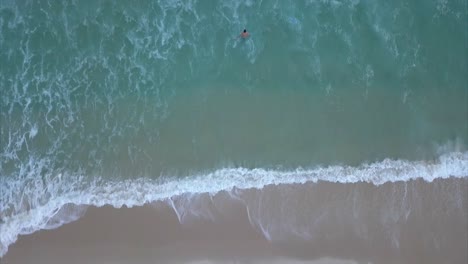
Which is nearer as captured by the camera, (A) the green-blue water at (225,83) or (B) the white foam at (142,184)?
(B) the white foam at (142,184)

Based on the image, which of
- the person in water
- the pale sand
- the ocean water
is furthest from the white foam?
the person in water

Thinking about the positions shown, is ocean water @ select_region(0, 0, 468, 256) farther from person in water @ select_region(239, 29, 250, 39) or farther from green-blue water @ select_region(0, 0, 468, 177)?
person in water @ select_region(239, 29, 250, 39)

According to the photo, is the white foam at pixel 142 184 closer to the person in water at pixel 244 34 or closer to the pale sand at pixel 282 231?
the pale sand at pixel 282 231

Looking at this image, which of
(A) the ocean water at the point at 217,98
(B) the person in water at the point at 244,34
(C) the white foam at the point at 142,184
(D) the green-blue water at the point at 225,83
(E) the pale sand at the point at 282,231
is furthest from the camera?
(B) the person in water at the point at 244,34

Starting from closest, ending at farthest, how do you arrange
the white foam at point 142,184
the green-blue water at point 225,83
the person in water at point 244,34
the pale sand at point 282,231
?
1. the pale sand at point 282,231
2. the white foam at point 142,184
3. the green-blue water at point 225,83
4. the person in water at point 244,34

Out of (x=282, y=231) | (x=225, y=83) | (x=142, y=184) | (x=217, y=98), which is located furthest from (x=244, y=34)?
(x=282, y=231)

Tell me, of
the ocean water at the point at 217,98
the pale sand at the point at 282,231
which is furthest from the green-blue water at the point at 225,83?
the pale sand at the point at 282,231

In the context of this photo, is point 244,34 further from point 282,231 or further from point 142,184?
point 282,231
